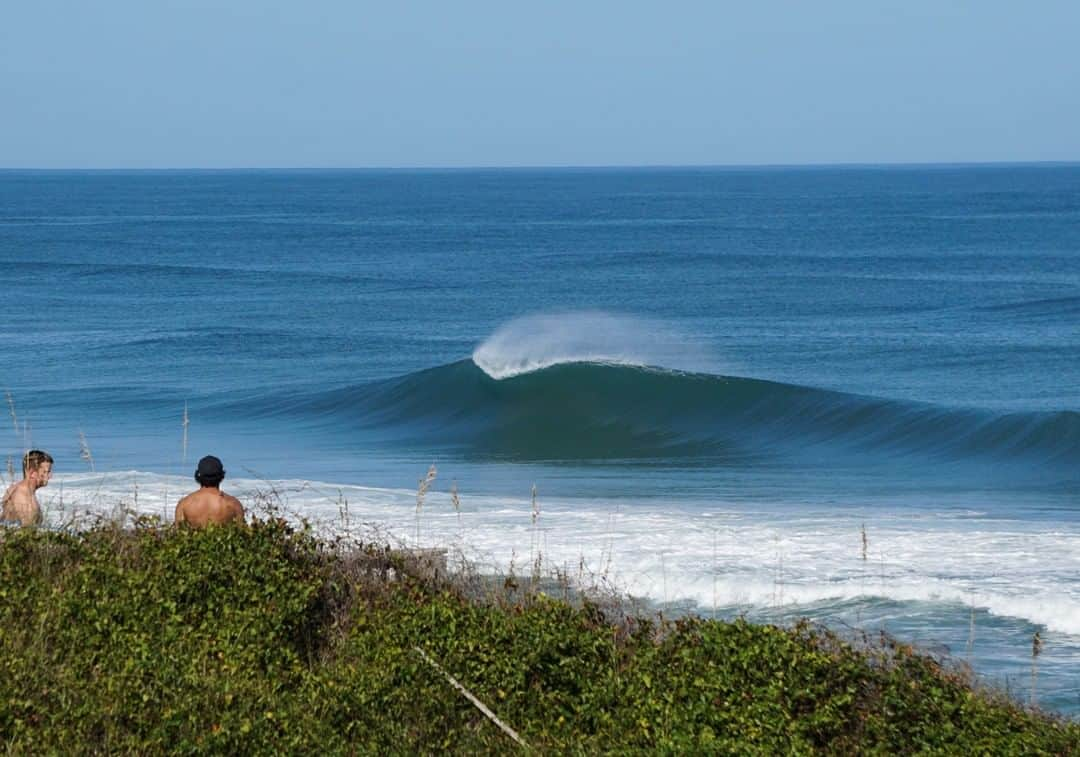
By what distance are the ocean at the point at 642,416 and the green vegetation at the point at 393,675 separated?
2050mm

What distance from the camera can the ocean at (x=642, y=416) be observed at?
11828mm

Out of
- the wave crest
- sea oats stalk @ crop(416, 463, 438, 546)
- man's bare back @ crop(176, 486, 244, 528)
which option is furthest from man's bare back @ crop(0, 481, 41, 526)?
the wave crest

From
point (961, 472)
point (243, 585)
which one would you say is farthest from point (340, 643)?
point (961, 472)

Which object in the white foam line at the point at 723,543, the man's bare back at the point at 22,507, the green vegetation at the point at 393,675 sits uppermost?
the man's bare back at the point at 22,507

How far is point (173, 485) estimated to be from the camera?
15844 millimetres

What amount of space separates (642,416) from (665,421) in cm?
52

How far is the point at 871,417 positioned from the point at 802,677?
54.9 feet

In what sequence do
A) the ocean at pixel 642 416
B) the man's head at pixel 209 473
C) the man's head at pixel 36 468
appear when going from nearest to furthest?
the man's head at pixel 209 473, the man's head at pixel 36 468, the ocean at pixel 642 416

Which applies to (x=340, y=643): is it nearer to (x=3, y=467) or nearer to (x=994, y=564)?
(x=994, y=564)

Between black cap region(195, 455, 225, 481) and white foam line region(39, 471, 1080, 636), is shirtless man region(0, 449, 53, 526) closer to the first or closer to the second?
white foam line region(39, 471, 1080, 636)

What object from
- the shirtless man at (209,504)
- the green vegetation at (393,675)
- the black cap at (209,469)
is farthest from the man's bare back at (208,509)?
the green vegetation at (393,675)

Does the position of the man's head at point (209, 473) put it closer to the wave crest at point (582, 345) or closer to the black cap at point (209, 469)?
the black cap at point (209, 469)

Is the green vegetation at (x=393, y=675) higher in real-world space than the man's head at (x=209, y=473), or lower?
lower

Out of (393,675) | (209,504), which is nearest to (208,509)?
(209,504)
